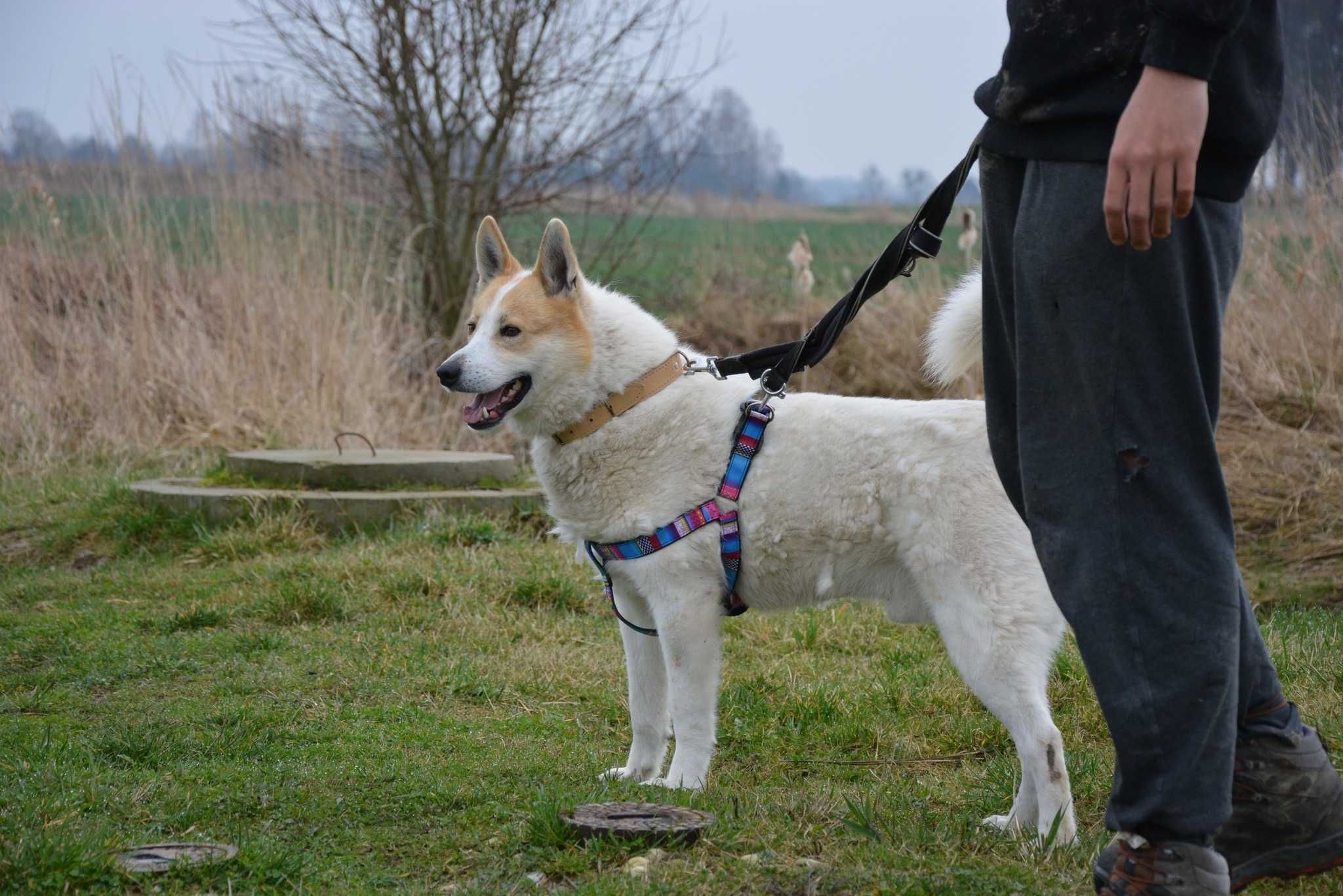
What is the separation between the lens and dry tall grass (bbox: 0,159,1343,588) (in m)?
7.30

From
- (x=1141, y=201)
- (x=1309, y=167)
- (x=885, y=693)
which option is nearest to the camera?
(x=1141, y=201)

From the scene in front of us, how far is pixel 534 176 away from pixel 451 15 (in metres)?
1.33

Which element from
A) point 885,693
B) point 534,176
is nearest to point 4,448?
point 534,176

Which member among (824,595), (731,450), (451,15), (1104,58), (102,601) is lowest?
(102,601)

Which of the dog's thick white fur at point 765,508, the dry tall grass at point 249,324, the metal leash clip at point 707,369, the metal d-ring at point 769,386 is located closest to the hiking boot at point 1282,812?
the dog's thick white fur at point 765,508

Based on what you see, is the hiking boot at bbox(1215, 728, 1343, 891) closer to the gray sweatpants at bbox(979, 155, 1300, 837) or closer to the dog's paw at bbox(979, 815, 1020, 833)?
the gray sweatpants at bbox(979, 155, 1300, 837)

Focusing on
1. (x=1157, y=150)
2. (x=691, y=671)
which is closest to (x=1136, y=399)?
(x=1157, y=150)

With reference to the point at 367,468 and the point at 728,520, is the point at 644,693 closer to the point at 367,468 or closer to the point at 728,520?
the point at 728,520

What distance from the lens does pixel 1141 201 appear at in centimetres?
169

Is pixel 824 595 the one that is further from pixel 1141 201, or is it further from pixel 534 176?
pixel 534 176

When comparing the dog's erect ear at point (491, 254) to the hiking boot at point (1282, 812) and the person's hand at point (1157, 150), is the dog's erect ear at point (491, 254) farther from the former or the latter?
the hiking boot at point (1282, 812)

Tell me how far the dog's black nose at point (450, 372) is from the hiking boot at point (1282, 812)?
224cm

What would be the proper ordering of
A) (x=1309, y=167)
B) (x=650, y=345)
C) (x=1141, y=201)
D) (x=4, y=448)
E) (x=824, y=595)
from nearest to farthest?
(x=1141, y=201) → (x=824, y=595) → (x=650, y=345) → (x=1309, y=167) → (x=4, y=448)

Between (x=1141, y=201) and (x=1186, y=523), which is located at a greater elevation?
(x=1141, y=201)
